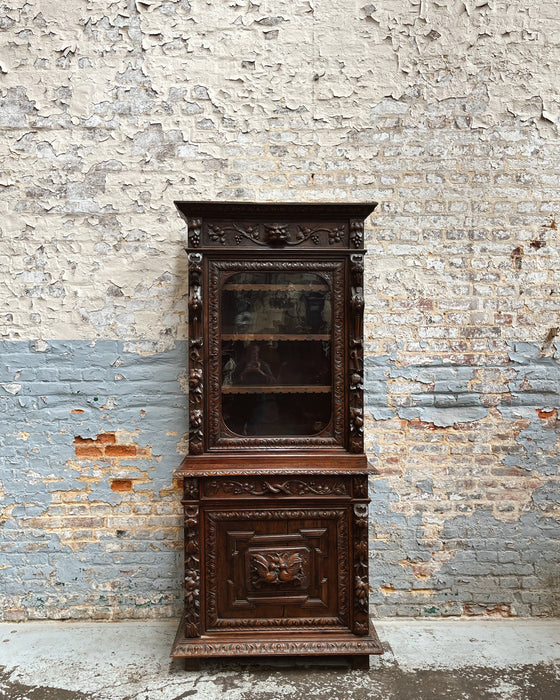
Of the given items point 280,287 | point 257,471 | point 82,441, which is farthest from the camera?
point 82,441

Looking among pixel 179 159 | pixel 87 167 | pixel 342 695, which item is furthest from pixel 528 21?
pixel 342 695

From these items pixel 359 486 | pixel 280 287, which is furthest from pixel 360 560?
pixel 280 287

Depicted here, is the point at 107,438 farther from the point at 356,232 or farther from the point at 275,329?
the point at 356,232

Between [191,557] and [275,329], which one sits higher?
[275,329]

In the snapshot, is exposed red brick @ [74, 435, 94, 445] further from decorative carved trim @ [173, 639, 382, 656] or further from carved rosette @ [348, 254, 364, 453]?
carved rosette @ [348, 254, 364, 453]

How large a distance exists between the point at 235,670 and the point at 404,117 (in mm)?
3353

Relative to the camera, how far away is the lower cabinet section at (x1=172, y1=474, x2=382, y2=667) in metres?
2.53

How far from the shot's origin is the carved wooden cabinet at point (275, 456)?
2.52 metres

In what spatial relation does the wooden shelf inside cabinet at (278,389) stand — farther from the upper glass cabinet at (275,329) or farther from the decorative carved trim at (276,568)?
the decorative carved trim at (276,568)

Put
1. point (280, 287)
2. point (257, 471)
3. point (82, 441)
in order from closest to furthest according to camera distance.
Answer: point (257, 471) < point (280, 287) < point (82, 441)

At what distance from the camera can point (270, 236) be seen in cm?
254

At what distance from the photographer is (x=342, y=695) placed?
2.37 m

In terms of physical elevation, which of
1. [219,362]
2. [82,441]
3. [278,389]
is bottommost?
[82,441]

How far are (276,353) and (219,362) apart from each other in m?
0.31
